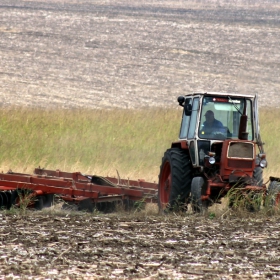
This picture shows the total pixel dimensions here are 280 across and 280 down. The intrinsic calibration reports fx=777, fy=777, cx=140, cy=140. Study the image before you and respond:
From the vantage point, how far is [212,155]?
10.5 m

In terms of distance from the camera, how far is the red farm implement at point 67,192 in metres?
11.4

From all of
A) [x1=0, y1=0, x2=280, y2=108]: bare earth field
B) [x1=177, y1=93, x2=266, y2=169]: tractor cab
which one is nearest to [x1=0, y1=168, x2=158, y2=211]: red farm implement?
[x1=177, y1=93, x2=266, y2=169]: tractor cab

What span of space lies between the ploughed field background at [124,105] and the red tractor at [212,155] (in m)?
0.44

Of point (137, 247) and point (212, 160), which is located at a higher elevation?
point (212, 160)

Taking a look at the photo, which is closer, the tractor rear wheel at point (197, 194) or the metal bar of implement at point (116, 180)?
the tractor rear wheel at point (197, 194)

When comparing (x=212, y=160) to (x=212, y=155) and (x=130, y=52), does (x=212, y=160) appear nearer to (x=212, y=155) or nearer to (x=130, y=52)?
(x=212, y=155)

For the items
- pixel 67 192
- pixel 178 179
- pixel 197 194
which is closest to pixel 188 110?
pixel 178 179

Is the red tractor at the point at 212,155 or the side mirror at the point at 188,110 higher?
the side mirror at the point at 188,110

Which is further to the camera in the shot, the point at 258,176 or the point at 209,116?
the point at 209,116

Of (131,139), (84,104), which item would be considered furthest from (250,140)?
(84,104)

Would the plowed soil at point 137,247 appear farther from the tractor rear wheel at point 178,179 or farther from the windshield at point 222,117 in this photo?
the windshield at point 222,117

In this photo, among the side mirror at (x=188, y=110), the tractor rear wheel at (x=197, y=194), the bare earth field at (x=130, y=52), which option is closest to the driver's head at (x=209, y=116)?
the side mirror at (x=188, y=110)

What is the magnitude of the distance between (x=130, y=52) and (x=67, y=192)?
2438 cm

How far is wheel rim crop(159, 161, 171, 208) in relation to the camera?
440 inches
